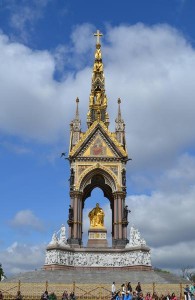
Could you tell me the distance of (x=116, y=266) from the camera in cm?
3412

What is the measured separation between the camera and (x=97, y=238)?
36688mm

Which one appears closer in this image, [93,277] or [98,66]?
[93,277]

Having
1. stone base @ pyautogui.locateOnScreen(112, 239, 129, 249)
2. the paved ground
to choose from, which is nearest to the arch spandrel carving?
stone base @ pyautogui.locateOnScreen(112, 239, 129, 249)

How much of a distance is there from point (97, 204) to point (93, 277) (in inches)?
384

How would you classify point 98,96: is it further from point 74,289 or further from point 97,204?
point 74,289

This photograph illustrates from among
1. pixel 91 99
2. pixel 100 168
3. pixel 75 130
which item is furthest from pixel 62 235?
pixel 91 99

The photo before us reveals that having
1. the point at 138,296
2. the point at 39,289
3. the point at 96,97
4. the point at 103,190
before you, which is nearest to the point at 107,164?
the point at 103,190

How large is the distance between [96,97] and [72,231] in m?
13.7

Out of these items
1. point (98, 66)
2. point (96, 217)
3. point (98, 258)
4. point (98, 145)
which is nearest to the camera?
point (98, 258)

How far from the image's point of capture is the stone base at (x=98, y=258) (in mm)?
33075

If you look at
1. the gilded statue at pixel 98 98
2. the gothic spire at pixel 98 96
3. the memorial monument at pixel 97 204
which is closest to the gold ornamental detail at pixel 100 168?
the memorial monument at pixel 97 204

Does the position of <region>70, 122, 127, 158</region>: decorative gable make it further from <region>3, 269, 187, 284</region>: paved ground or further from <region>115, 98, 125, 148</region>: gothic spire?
<region>3, 269, 187, 284</region>: paved ground

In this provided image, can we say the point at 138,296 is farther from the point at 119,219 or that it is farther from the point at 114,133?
the point at 114,133

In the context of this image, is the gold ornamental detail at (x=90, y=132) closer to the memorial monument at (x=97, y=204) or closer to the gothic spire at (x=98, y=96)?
the memorial monument at (x=97, y=204)
